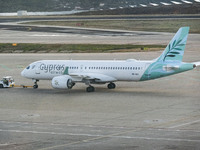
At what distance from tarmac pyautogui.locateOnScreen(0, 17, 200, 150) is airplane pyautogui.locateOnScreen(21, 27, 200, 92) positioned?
1.54 metres

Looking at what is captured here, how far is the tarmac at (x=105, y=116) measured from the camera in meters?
33.5

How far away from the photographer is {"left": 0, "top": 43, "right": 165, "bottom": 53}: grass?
98938 millimetres

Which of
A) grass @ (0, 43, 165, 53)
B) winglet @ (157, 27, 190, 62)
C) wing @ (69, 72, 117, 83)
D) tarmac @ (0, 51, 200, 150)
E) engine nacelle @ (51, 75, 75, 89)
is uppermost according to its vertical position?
winglet @ (157, 27, 190, 62)

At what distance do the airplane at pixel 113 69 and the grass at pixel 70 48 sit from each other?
39533mm

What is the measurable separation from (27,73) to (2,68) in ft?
67.2

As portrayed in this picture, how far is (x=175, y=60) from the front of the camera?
52812mm

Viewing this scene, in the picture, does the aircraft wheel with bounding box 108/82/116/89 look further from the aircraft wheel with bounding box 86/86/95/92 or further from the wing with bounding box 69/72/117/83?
the wing with bounding box 69/72/117/83

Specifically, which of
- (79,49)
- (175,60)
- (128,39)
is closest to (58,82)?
(175,60)

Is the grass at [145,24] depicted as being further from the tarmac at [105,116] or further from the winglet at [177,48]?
the winglet at [177,48]

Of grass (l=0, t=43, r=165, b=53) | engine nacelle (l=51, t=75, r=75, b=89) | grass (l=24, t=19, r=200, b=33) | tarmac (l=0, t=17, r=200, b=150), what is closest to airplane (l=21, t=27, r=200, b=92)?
engine nacelle (l=51, t=75, r=75, b=89)

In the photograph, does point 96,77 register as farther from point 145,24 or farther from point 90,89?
point 145,24

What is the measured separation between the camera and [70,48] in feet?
338

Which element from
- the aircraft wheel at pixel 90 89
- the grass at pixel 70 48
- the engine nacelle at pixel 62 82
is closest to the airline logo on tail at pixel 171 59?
the aircraft wheel at pixel 90 89

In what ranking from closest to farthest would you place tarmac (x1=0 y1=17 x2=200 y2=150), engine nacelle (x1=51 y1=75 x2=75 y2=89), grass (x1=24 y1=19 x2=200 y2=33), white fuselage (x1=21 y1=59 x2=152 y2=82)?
tarmac (x1=0 y1=17 x2=200 y2=150) → white fuselage (x1=21 y1=59 x2=152 y2=82) → engine nacelle (x1=51 y1=75 x2=75 y2=89) → grass (x1=24 y1=19 x2=200 y2=33)
